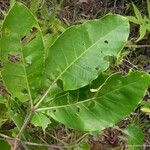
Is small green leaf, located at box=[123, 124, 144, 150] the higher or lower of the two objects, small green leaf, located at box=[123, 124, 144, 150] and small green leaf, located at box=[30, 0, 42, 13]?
the lower

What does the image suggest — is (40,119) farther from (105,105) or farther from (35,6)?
(35,6)

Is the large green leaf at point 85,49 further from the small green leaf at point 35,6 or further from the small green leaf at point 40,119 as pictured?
the small green leaf at point 35,6

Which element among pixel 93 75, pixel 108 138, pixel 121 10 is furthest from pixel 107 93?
pixel 121 10

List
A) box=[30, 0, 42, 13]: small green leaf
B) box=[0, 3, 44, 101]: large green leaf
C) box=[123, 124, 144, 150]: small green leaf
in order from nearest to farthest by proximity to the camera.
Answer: box=[0, 3, 44, 101]: large green leaf
box=[123, 124, 144, 150]: small green leaf
box=[30, 0, 42, 13]: small green leaf

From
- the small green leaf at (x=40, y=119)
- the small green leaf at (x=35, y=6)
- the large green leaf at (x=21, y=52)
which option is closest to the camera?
the large green leaf at (x=21, y=52)

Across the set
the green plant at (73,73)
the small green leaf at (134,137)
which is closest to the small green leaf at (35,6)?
the small green leaf at (134,137)

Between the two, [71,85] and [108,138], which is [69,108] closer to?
[71,85]

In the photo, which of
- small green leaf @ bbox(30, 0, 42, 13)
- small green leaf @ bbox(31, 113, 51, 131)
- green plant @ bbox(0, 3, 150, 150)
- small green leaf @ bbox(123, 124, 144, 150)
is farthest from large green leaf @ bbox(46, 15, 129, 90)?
small green leaf @ bbox(30, 0, 42, 13)

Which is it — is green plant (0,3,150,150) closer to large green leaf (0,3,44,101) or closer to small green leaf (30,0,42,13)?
large green leaf (0,3,44,101)
